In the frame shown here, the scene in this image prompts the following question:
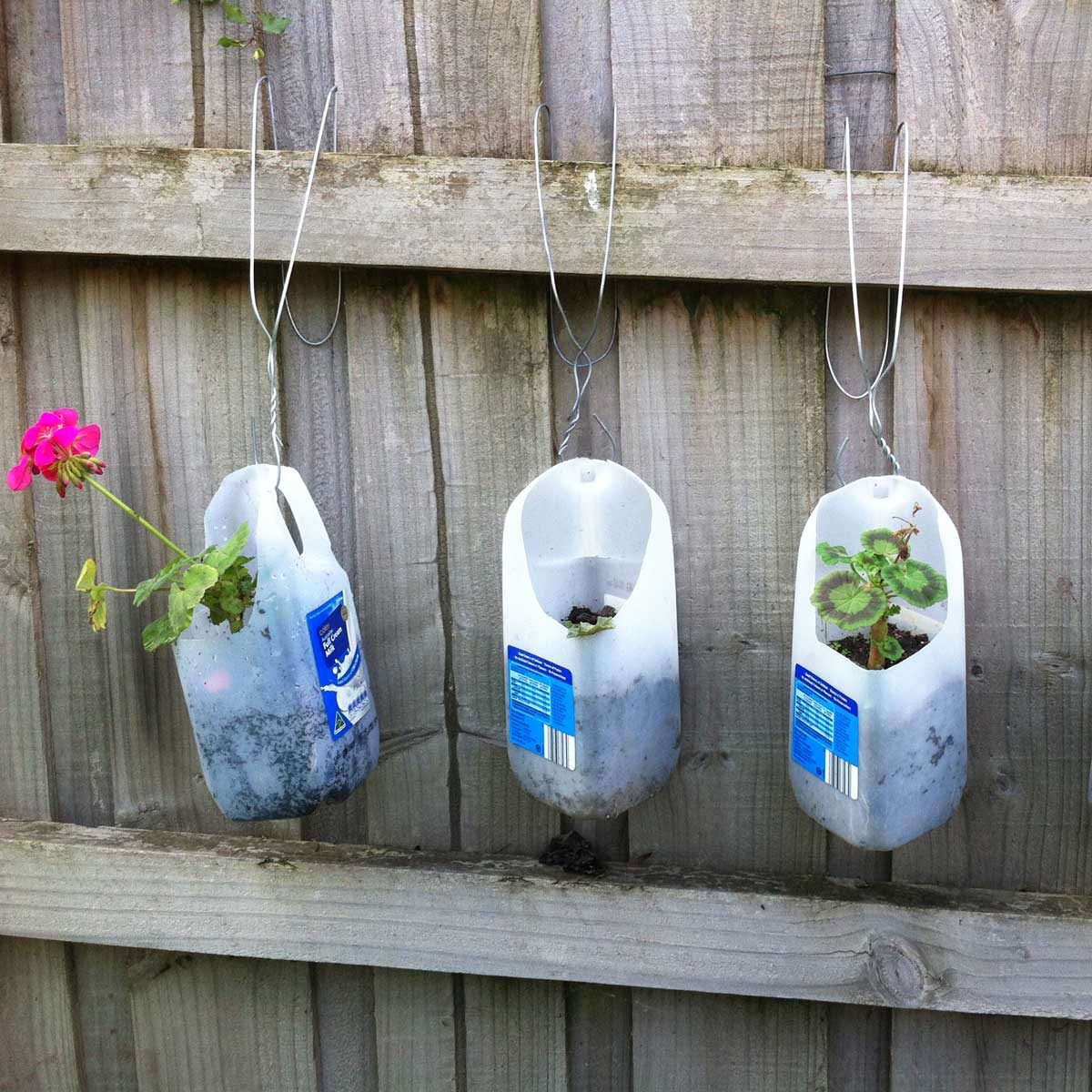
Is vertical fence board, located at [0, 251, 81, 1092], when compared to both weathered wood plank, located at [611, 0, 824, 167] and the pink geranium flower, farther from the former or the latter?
weathered wood plank, located at [611, 0, 824, 167]

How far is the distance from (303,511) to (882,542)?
63 centimetres

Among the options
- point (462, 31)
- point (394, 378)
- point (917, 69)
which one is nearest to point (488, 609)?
point (394, 378)

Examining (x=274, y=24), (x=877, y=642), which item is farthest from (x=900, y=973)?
(x=274, y=24)

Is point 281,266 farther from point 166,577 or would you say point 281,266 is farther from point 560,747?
point 560,747

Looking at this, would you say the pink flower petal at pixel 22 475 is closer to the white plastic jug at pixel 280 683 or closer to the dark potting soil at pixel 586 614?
the white plastic jug at pixel 280 683

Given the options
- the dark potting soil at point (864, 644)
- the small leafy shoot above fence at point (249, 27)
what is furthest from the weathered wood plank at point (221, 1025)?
the small leafy shoot above fence at point (249, 27)

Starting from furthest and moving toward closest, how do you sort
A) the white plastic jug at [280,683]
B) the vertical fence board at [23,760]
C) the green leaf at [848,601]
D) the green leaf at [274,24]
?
the vertical fence board at [23,760]
the green leaf at [274,24]
the white plastic jug at [280,683]
the green leaf at [848,601]

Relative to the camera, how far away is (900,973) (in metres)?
1.28

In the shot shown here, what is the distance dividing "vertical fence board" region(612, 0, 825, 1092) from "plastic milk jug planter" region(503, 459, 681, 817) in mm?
120

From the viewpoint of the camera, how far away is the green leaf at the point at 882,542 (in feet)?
3.39

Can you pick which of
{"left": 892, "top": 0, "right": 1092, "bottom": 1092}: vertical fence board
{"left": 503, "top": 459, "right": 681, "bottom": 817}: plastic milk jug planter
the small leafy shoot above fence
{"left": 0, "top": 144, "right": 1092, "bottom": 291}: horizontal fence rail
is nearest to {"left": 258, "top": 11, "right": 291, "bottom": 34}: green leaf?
the small leafy shoot above fence

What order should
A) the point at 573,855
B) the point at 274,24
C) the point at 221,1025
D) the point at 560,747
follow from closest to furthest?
the point at 560,747 → the point at 274,24 → the point at 573,855 → the point at 221,1025

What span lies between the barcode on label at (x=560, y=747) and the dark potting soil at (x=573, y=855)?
26 cm

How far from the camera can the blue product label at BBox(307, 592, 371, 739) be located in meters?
1.14
